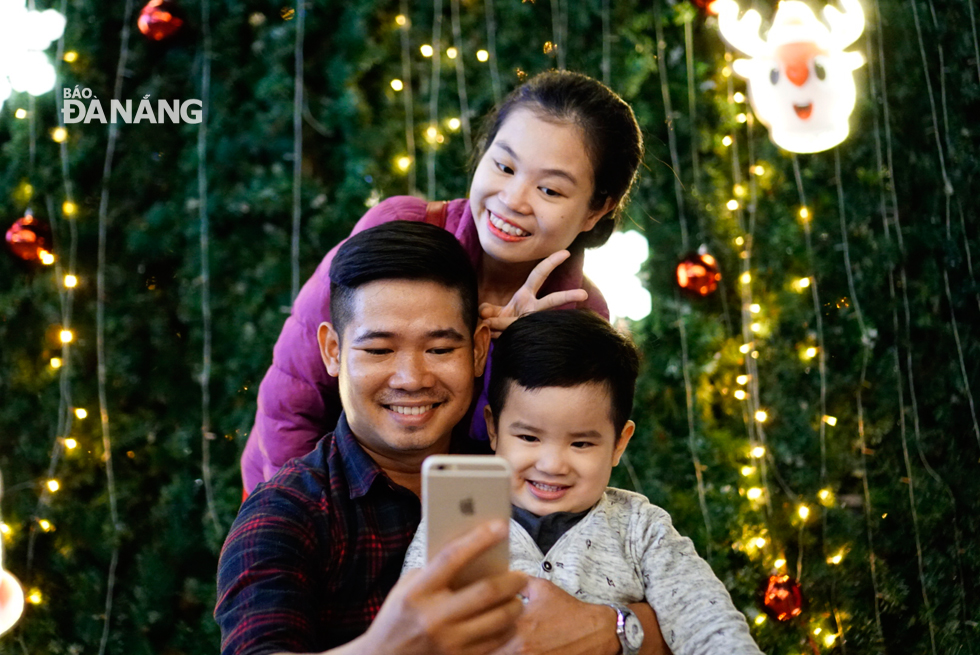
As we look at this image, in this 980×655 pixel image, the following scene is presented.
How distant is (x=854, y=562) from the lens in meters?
2.84

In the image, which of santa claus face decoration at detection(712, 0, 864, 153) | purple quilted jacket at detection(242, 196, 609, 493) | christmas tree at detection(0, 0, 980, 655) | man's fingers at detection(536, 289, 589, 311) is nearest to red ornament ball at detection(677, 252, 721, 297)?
christmas tree at detection(0, 0, 980, 655)

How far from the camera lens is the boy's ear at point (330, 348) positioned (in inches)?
54.6

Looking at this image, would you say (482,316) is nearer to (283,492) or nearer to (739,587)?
(283,492)

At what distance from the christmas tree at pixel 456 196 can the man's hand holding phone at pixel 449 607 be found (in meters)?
2.12

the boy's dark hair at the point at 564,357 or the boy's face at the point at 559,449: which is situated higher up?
the boy's dark hair at the point at 564,357

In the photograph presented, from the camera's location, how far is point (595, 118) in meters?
1.66

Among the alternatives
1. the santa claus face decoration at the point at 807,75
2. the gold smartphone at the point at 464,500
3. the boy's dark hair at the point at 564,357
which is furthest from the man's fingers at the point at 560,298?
the santa claus face decoration at the point at 807,75

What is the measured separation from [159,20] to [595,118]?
1.88 metres

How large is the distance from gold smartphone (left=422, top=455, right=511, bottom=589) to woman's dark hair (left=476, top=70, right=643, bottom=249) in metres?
0.98

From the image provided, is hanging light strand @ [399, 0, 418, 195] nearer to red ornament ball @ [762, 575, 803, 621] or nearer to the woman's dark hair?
the woman's dark hair

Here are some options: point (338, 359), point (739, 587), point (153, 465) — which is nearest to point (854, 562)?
point (739, 587)

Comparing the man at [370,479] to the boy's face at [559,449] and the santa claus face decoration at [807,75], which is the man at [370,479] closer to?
the boy's face at [559,449]

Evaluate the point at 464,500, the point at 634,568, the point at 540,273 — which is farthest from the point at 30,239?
the point at 464,500

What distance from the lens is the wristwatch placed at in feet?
3.83
